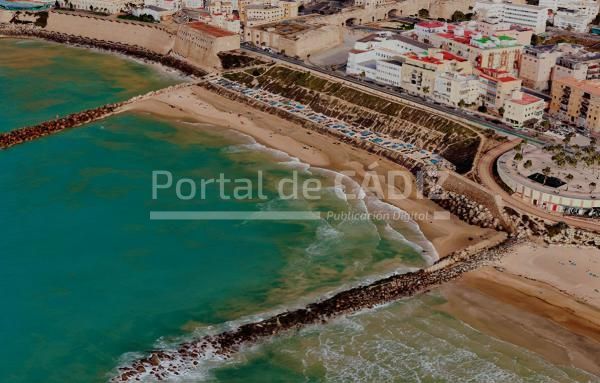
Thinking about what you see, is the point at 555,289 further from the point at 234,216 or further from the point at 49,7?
the point at 49,7

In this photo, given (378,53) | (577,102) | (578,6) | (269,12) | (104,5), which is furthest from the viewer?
(104,5)

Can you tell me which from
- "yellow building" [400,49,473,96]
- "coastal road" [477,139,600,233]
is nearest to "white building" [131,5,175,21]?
"yellow building" [400,49,473,96]

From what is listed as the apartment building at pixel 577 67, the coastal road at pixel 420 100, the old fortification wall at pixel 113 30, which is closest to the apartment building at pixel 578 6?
the apartment building at pixel 577 67

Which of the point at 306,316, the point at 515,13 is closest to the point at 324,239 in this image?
the point at 306,316

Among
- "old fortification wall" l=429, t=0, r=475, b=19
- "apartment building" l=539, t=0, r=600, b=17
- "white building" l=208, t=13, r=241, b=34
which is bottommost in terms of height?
"white building" l=208, t=13, r=241, b=34

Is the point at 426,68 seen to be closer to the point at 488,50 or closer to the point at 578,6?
the point at 488,50

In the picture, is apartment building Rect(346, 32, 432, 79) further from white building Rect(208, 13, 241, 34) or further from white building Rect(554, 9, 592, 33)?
white building Rect(554, 9, 592, 33)

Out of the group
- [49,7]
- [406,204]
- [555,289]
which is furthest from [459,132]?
[49,7]
